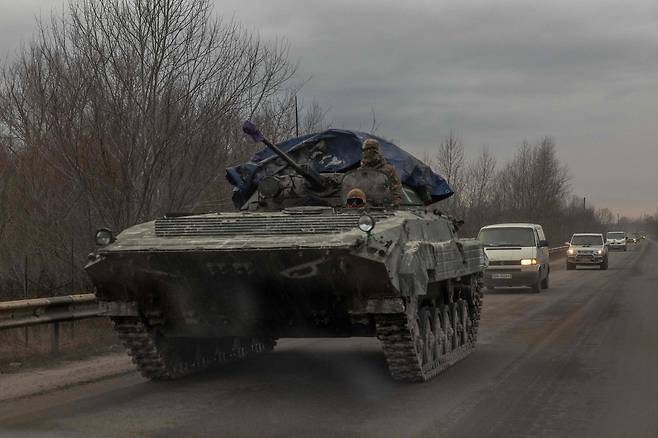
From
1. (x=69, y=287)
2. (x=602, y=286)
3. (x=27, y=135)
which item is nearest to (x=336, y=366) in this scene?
(x=69, y=287)

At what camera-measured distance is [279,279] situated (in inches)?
302

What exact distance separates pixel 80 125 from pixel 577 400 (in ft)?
27.0

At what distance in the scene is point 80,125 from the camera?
1278cm

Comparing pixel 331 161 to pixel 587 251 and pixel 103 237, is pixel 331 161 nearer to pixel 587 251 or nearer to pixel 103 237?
pixel 103 237

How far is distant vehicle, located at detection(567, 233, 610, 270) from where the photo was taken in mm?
36219

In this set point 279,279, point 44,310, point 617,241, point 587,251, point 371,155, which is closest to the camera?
point 279,279

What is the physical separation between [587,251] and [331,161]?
27356mm

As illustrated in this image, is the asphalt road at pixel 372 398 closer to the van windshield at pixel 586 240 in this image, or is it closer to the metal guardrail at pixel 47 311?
the metal guardrail at pixel 47 311

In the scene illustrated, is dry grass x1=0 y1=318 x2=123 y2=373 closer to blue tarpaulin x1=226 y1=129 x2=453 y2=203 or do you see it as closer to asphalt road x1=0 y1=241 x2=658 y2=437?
asphalt road x1=0 y1=241 x2=658 y2=437

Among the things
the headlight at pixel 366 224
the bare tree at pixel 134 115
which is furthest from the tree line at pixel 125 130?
the headlight at pixel 366 224

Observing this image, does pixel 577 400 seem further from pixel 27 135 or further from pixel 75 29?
pixel 27 135

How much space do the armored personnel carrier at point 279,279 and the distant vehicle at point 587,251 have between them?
28.0 metres

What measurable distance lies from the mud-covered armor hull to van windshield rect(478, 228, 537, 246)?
14.5 m

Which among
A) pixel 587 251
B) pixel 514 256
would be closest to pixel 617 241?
pixel 587 251
